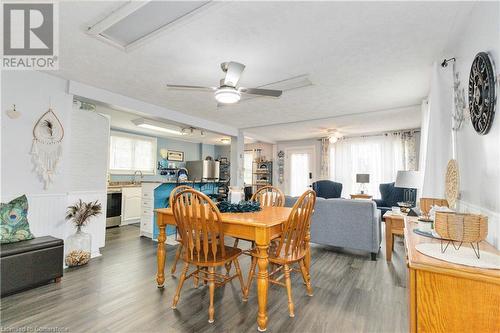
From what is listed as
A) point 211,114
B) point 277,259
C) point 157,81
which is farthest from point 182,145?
point 277,259

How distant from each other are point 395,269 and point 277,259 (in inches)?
75.6

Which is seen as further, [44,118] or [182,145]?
[182,145]

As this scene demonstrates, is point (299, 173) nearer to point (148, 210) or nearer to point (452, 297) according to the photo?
point (148, 210)

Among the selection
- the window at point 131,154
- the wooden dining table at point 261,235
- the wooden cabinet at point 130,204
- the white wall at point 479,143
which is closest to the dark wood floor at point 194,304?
the wooden dining table at point 261,235

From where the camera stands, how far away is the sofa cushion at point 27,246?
7.15ft

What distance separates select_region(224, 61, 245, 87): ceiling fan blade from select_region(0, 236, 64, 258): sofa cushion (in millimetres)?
2477

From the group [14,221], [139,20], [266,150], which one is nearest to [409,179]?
[139,20]

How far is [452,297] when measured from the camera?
3.13ft

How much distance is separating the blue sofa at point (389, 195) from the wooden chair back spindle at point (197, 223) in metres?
5.18

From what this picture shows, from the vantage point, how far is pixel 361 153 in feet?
22.7

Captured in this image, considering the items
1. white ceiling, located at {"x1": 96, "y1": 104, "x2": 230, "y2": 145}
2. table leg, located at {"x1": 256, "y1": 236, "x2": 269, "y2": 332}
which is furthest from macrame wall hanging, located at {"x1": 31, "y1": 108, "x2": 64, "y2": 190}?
table leg, located at {"x1": 256, "y1": 236, "x2": 269, "y2": 332}

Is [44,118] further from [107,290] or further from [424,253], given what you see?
[424,253]

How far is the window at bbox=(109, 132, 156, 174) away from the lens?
611cm

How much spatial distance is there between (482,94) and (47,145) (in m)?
4.23
